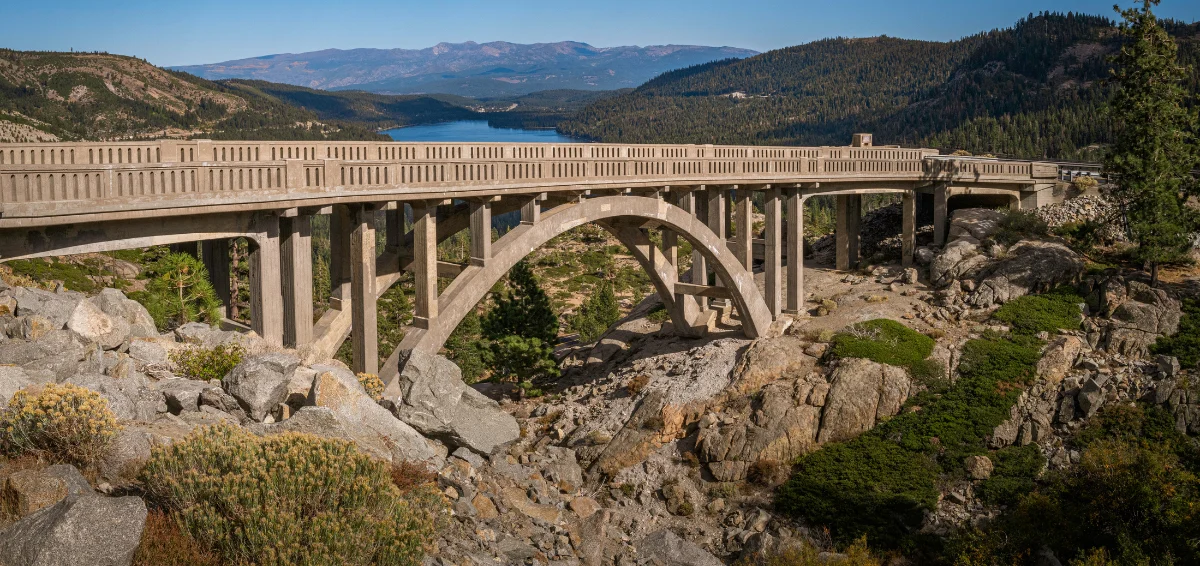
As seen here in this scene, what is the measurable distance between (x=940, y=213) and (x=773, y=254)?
9963 mm

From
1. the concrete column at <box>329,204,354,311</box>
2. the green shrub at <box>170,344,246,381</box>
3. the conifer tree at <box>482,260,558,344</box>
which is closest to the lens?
the green shrub at <box>170,344,246,381</box>

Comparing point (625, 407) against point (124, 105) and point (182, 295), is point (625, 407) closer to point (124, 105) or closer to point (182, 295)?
point (182, 295)

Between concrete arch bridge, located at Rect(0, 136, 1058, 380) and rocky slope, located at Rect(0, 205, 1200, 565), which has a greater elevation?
concrete arch bridge, located at Rect(0, 136, 1058, 380)

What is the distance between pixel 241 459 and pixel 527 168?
12.4 m

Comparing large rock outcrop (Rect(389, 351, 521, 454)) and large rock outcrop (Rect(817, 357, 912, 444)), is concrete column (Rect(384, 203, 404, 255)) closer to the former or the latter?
large rock outcrop (Rect(389, 351, 521, 454))

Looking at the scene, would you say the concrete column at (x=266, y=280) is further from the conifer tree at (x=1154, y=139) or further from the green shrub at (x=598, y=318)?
the green shrub at (x=598, y=318)

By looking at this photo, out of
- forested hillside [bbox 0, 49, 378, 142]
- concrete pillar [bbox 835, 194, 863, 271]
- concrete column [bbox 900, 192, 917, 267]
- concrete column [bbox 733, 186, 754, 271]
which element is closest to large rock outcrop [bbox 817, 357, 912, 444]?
concrete column [bbox 733, 186, 754, 271]

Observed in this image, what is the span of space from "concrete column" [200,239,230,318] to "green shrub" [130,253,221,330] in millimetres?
230

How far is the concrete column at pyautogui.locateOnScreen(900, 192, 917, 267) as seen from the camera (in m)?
38.8

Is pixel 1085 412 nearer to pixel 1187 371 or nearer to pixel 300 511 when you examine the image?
pixel 1187 371

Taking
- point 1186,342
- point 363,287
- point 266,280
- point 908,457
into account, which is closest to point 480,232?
point 363,287

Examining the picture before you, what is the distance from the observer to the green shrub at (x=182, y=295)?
21234 millimetres

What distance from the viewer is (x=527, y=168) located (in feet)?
77.2

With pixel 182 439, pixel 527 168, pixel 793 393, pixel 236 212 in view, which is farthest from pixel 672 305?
pixel 182 439
